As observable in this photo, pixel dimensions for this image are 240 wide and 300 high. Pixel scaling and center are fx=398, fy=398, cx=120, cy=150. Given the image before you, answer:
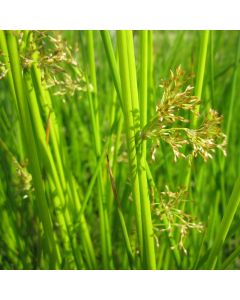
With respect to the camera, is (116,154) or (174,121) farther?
(116,154)

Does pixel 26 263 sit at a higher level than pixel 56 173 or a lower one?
lower

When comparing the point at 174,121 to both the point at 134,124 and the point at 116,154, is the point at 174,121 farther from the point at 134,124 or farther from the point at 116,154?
the point at 116,154

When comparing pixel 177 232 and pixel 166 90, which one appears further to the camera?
pixel 177 232

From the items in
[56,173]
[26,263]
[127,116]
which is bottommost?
[26,263]

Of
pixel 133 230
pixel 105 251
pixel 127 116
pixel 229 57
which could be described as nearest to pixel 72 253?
pixel 105 251

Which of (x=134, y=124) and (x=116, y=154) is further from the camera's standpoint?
(x=116, y=154)

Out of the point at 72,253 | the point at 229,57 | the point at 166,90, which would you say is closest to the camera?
the point at 166,90

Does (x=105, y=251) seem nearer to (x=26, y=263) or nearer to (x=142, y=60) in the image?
(x=26, y=263)

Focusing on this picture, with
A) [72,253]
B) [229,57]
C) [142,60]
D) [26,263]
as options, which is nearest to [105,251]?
[72,253]

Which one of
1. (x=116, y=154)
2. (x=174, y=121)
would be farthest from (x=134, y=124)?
(x=116, y=154)
